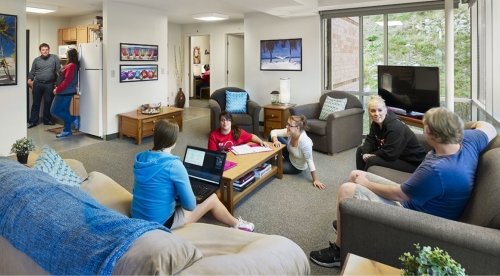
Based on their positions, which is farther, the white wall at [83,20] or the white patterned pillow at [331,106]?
the white wall at [83,20]

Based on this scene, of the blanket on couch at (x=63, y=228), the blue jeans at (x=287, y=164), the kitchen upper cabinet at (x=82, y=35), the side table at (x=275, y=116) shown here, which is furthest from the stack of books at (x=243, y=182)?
the kitchen upper cabinet at (x=82, y=35)

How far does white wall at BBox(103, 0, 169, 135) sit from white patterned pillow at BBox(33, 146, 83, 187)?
386 cm

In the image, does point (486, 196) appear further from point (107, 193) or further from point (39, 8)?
point (39, 8)

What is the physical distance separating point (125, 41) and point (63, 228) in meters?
5.62

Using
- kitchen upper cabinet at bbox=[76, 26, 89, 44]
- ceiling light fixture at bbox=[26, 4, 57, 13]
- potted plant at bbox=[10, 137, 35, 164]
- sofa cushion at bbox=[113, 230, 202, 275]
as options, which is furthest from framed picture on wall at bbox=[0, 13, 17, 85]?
sofa cushion at bbox=[113, 230, 202, 275]

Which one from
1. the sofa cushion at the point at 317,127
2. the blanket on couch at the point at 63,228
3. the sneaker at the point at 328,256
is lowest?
the sneaker at the point at 328,256

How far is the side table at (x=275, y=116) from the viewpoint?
19.9 ft

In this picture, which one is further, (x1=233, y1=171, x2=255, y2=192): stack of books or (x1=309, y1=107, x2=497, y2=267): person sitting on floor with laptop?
(x1=233, y1=171, x2=255, y2=192): stack of books

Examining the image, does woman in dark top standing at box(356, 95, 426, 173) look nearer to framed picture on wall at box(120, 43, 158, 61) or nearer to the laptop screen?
the laptop screen

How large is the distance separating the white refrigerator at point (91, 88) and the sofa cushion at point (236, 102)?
2.24 m

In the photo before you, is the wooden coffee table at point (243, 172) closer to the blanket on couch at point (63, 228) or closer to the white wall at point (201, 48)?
the blanket on couch at point (63, 228)

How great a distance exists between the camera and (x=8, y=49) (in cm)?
468

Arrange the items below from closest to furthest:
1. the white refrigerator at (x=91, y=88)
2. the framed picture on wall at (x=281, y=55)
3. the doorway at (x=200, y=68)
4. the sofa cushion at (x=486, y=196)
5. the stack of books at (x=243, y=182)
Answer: the sofa cushion at (x=486, y=196), the stack of books at (x=243, y=182), the white refrigerator at (x=91, y=88), the framed picture on wall at (x=281, y=55), the doorway at (x=200, y=68)

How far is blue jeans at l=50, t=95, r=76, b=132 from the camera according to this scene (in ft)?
20.0
